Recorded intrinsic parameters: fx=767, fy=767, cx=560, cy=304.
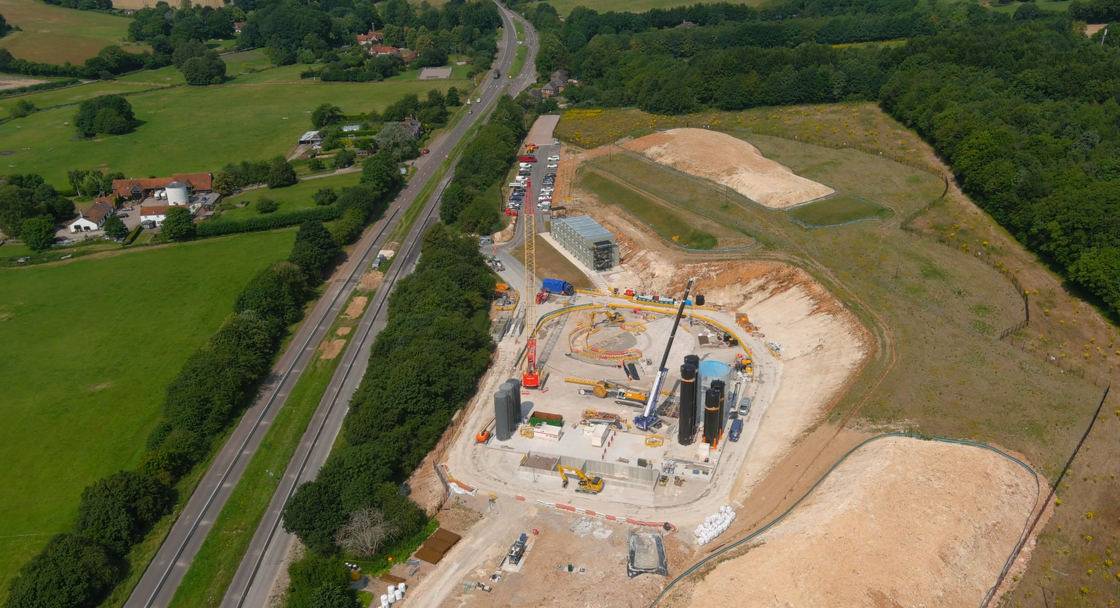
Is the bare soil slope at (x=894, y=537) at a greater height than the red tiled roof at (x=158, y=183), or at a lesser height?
greater

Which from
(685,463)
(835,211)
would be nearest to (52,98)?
(835,211)

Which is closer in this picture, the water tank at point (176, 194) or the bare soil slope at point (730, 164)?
the bare soil slope at point (730, 164)

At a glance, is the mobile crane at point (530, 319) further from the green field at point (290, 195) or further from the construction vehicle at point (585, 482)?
the green field at point (290, 195)

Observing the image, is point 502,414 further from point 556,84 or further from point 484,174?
point 556,84

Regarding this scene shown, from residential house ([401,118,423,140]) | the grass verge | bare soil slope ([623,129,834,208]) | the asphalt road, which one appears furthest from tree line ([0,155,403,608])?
bare soil slope ([623,129,834,208])

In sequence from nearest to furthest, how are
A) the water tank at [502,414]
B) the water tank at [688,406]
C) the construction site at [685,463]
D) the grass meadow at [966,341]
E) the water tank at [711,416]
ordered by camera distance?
the construction site at [685,463] < the grass meadow at [966,341] < the water tank at [688,406] < the water tank at [711,416] < the water tank at [502,414]

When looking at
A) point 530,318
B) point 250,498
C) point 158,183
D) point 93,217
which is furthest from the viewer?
point 158,183

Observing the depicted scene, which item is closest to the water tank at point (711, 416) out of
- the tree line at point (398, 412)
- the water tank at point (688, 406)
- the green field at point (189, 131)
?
the water tank at point (688, 406)

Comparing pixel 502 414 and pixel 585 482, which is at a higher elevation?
pixel 502 414
